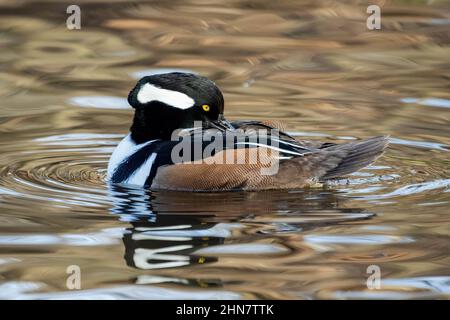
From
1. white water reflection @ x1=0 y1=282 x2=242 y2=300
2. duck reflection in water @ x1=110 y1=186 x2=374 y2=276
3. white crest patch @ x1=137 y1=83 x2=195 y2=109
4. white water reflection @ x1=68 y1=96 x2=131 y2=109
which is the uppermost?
white crest patch @ x1=137 y1=83 x2=195 y2=109

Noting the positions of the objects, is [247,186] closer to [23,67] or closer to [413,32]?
[23,67]

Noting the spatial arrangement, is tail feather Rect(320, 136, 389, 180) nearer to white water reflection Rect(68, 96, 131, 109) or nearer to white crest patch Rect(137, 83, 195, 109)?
white crest patch Rect(137, 83, 195, 109)

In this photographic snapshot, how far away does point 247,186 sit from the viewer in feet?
28.6

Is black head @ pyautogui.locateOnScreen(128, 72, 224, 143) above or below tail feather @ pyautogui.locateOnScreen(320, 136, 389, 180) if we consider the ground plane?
above

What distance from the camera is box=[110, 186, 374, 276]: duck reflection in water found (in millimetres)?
7121

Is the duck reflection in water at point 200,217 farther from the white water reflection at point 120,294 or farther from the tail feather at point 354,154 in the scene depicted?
the white water reflection at point 120,294

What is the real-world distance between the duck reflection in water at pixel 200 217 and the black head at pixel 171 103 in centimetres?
66

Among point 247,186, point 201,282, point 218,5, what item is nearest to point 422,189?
A: point 247,186

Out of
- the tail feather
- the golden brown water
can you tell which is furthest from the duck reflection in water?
the tail feather

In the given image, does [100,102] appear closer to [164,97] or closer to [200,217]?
[164,97]

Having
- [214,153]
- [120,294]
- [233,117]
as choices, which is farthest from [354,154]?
[120,294]

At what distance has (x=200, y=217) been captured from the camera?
794 cm

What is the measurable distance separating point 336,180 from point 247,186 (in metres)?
0.75

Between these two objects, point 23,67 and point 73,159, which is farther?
point 23,67
